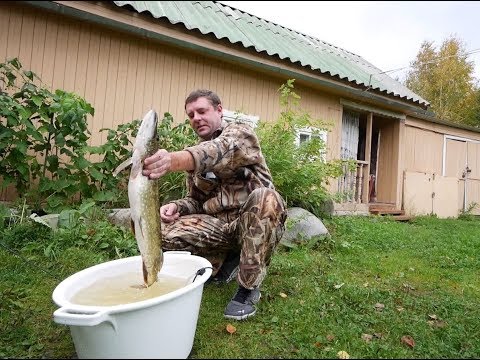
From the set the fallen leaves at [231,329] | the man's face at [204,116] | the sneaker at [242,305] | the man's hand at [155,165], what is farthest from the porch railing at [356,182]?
the man's hand at [155,165]

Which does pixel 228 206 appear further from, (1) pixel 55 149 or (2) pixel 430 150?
(2) pixel 430 150

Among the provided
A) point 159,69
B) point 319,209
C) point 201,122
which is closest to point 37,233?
point 201,122

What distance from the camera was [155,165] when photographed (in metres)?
1.60

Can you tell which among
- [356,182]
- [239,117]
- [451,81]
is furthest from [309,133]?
[451,81]

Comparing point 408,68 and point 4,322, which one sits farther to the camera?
point 408,68

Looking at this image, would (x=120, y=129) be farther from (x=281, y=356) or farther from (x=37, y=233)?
(x=281, y=356)

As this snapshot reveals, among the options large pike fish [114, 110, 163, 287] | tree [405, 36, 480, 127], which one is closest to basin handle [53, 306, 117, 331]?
large pike fish [114, 110, 163, 287]

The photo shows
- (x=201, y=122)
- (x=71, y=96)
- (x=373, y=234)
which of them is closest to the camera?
(x=201, y=122)

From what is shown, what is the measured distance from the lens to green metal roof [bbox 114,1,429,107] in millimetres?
6164

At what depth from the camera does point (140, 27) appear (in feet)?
17.5

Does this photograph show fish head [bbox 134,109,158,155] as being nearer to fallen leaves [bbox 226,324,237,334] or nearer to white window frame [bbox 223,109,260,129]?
fallen leaves [bbox 226,324,237,334]

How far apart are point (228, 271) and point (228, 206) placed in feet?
2.02

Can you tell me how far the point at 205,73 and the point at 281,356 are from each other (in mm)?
5378

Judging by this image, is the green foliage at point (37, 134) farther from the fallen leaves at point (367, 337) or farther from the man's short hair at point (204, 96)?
the fallen leaves at point (367, 337)
